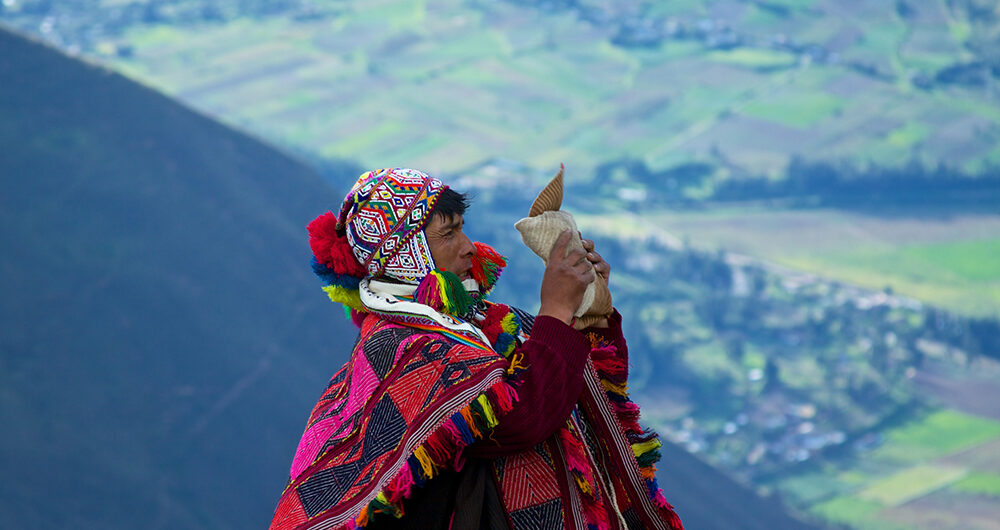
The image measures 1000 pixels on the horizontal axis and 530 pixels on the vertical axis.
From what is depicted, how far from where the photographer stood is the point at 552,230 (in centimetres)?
196

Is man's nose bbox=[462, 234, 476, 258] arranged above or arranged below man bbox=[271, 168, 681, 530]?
above

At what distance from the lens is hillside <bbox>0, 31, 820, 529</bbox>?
686cm

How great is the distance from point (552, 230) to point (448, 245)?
19 centimetres

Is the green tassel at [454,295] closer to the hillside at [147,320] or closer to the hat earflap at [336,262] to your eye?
the hat earflap at [336,262]

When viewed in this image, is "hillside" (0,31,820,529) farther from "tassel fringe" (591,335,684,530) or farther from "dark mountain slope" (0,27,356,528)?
"tassel fringe" (591,335,684,530)

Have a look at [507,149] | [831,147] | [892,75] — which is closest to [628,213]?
[507,149]

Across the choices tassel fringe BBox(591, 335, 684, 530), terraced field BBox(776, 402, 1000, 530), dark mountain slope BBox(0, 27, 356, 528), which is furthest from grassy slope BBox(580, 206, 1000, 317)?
tassel fringe BBox(591, 335, 684, 530)

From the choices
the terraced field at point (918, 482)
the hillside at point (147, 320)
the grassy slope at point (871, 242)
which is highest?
the hillside at point (147, 320)

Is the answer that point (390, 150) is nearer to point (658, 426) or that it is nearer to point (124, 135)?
point (658, 426)

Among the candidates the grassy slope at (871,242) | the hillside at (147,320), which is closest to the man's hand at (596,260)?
the hillside at (147,320)

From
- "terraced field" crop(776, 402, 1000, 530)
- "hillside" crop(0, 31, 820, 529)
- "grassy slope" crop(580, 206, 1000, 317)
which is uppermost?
"hillside" crop(0, 31, 820, 529)

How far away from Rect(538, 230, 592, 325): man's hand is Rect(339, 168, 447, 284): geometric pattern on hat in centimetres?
21

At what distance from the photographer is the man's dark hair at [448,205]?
195cm

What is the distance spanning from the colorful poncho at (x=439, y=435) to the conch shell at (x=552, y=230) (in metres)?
0.13
